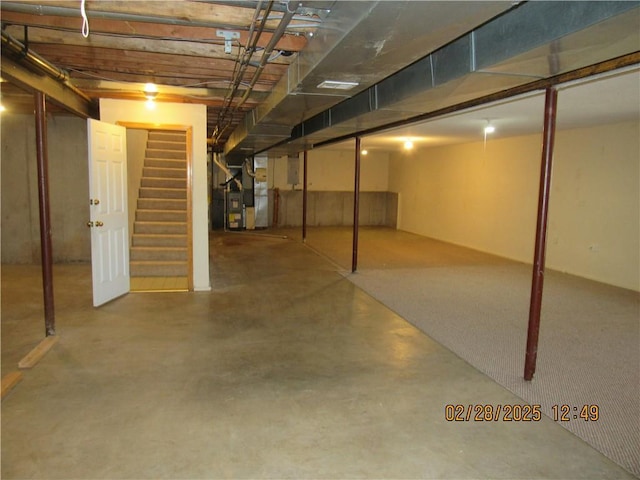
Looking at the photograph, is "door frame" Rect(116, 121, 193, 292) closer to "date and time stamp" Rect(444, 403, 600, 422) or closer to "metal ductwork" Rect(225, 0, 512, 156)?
"metal ductwork" Rect(225, 0, 512, 156)

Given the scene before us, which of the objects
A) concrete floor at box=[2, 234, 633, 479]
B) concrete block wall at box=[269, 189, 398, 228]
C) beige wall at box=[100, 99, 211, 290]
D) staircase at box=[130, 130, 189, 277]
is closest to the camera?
concrete floor at box=[2, 234, 633, 479]

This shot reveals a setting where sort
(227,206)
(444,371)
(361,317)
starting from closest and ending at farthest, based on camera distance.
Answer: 1. (444,371)
2. (361,317)
3. (227,206)

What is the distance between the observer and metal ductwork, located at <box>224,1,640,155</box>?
1.67m

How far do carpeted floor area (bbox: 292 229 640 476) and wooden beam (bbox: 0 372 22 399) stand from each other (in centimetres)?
286

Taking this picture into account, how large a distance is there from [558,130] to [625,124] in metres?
0.97

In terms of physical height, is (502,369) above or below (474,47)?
below

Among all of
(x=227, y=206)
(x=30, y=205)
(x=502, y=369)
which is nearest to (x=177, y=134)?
(x=30, y=205)

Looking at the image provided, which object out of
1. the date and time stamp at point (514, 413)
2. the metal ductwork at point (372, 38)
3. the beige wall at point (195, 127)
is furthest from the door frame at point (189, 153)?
the date and time stamp at point (514, 413)

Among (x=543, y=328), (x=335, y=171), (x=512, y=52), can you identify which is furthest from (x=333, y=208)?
(x=512, y=52)

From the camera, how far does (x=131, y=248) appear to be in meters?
5.81

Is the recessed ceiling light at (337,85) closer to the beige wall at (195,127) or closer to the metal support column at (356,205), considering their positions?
the beige wall at (195,127)

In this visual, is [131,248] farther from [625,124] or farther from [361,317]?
[625,124]

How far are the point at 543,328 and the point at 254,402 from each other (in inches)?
109

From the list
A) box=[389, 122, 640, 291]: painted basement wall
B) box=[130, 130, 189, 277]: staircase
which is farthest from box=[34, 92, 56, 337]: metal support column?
box=[389, 122, 640, 291]: painted basement wall
